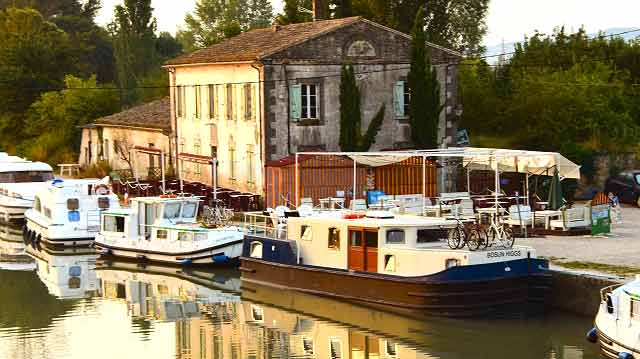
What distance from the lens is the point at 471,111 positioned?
5041 centimetres

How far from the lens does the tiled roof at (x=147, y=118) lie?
175 feet

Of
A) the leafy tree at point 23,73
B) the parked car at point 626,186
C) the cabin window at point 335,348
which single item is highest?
the leafy tree at point 23,73

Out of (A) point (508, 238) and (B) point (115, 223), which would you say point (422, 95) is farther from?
(A) point (508, 238)

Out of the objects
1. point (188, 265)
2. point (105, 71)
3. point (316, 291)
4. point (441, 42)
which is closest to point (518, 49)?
point (441, 42)

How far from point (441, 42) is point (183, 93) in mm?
17150

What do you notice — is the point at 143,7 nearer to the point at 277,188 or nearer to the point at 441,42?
the point at 441,42

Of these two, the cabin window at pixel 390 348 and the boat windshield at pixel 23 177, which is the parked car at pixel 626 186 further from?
the boat windshield at pixel 23 177

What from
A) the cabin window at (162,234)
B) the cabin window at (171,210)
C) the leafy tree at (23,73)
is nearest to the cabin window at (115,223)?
the cabin window at (162,234)

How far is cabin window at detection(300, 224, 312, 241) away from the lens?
3002cm

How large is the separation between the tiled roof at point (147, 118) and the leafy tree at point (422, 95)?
13080 millimetres

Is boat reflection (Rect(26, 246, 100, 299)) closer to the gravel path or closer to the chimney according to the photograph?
the gravel path

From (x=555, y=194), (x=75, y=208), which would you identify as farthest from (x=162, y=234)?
(x=555, y=194)

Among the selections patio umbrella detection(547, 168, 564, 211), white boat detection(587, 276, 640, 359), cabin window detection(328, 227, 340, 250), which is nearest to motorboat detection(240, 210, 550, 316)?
cabin window detection(328, 227, 340, 250)

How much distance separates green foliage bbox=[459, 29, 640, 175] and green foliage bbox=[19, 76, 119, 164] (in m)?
19.8
